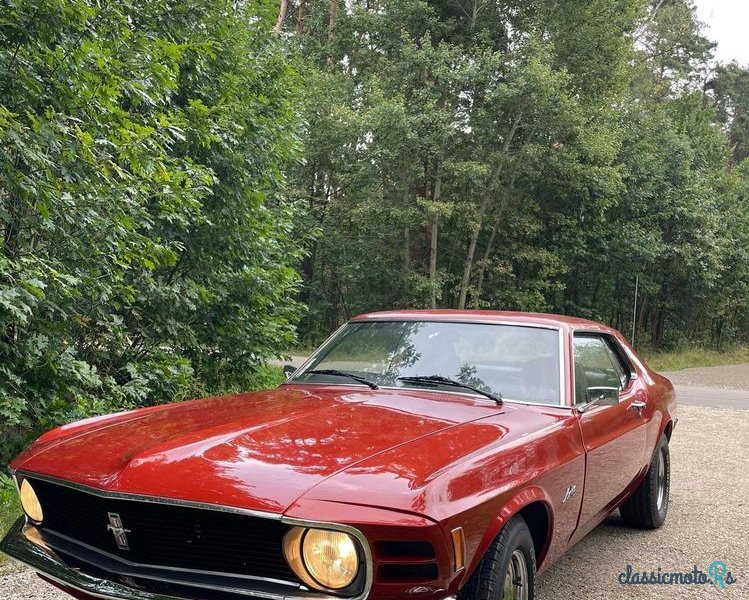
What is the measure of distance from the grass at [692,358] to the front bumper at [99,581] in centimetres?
2045

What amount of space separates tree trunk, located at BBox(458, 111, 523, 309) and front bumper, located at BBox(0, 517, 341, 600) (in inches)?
768

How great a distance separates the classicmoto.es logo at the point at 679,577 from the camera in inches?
153

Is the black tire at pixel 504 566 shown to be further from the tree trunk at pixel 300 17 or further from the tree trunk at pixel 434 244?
the tree trunk at pixel 300 17

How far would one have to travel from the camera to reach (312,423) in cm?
293

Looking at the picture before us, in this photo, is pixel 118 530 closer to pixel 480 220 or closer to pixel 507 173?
pixel 480 220

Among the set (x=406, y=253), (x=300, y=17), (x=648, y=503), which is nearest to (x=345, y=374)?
(x=648, y=503)

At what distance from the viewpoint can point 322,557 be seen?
217 centimetres

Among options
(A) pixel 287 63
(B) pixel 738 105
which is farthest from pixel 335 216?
(B) pixel 738 105

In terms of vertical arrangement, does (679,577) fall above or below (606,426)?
below

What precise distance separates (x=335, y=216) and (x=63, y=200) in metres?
21.2

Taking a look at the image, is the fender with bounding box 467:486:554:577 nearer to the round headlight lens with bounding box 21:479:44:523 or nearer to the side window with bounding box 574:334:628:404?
the side window with bounding box 574:334:628:404

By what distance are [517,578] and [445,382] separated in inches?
42.3

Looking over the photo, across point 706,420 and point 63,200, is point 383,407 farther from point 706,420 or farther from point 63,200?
point 706,420

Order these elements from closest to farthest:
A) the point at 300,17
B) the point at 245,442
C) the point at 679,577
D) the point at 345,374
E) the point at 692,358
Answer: the point at 245,442, the point at 345,374, the point at 679,577, the point at 692,358, the point at 300,17
